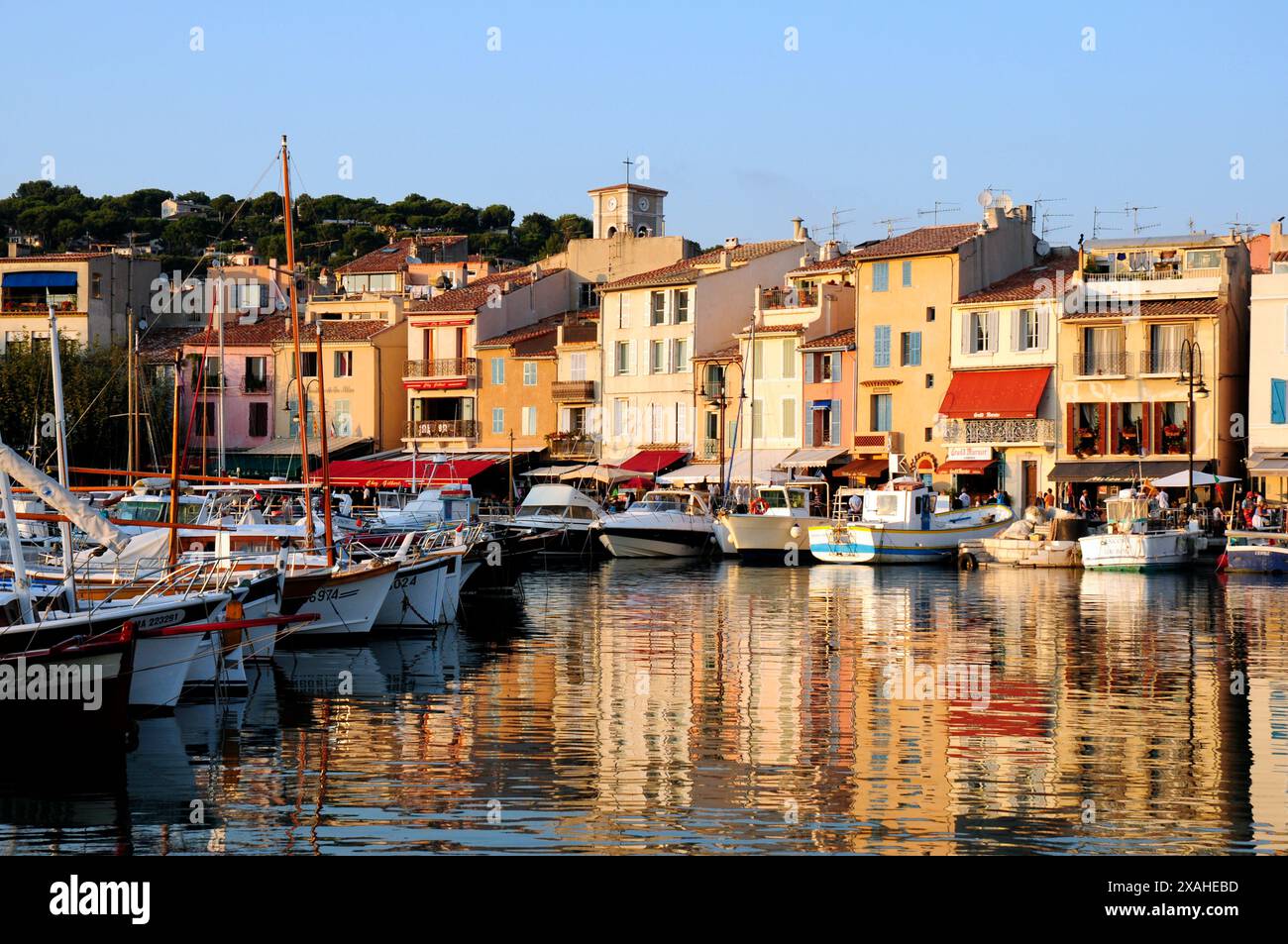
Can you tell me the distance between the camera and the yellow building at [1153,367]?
69.4 meters

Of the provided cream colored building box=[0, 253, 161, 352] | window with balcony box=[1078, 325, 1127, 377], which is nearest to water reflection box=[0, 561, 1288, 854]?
window with balcony box=[1078, 325, 1127, 377]

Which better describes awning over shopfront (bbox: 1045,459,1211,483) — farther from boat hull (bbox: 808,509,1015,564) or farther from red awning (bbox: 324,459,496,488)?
red awning (bbox: 324,459,496,488)

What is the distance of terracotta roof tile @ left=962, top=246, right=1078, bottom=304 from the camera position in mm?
73938

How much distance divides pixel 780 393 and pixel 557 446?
37.9ft

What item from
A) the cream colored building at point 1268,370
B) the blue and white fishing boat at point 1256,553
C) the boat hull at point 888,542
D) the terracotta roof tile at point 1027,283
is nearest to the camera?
the blue and white fishing boat at point 1256,553

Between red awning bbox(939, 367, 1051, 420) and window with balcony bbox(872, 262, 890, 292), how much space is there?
5.55 m

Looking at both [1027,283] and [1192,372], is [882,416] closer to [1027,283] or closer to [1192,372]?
[1027,283]

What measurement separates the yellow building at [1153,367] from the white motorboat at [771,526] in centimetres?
1076

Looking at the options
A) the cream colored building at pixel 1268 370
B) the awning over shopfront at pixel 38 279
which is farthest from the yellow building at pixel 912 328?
the awning over shopfront at pixel 38 279

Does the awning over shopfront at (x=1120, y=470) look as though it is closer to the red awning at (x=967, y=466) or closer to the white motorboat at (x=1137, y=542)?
the red awning at (x=967, y=466)

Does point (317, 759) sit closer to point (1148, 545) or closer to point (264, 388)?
point (1148, 545)

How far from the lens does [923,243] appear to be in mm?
77250

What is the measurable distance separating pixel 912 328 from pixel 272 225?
273 feet

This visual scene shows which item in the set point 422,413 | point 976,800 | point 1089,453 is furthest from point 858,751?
point 422,413
